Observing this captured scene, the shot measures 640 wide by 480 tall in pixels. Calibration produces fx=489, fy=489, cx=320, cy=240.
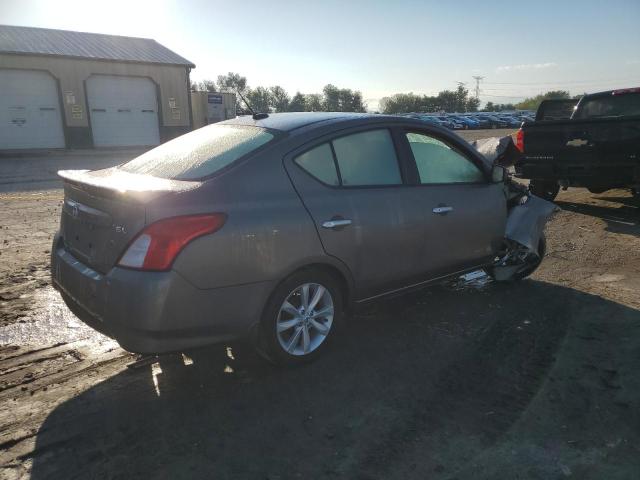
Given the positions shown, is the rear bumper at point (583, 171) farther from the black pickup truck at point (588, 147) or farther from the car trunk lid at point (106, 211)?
the car trunk lid at point (106, 211)

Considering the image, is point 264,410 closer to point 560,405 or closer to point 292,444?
point 292,444

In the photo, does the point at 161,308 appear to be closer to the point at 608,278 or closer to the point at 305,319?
the point at 305,319

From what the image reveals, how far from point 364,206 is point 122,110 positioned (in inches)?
1047

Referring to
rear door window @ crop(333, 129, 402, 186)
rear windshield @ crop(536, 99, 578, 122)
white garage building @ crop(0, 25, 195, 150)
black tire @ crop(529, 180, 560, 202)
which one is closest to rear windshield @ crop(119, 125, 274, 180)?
rear door window @ crop(333, 129, 402, 186)

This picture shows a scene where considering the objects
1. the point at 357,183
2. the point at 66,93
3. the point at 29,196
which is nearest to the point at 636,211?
the point at 357,183

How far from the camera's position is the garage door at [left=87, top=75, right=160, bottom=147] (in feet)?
85.1

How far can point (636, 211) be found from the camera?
325 inches

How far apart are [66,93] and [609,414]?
27.6 meters

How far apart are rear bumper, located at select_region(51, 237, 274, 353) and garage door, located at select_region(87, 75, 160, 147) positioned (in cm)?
2603

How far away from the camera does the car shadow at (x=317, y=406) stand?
248 cm

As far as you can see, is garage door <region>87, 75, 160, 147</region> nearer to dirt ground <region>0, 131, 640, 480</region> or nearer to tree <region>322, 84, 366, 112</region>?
dirt ground <region>0, 131, 640, 480</region>

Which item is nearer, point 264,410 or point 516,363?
point 264,410

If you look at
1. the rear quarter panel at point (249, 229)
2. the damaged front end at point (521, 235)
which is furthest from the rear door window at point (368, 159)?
the damaged front end at point (521, 235)

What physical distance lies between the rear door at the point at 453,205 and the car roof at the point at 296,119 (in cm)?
43
